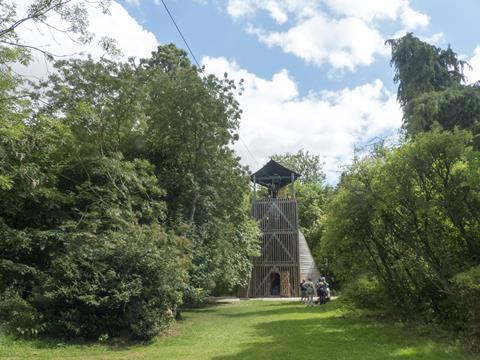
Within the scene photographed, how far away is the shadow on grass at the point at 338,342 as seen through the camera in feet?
28.6

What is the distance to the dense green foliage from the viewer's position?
10898 millimetres

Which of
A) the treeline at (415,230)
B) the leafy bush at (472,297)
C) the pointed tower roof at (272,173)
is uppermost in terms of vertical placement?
the pointed tower roof at (272,173)

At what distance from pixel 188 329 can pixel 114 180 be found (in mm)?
5213

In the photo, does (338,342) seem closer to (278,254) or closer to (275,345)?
(275,345)

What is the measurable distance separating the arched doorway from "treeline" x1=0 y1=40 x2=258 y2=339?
10706mm

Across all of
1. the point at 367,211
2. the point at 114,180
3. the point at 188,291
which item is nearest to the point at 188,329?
the point at 188,291

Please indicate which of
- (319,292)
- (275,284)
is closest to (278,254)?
(275,284)

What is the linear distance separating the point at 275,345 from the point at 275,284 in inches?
870

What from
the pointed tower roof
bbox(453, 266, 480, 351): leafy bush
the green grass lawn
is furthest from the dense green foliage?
the pointed tower roof

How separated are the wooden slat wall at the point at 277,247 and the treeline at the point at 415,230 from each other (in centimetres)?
1475

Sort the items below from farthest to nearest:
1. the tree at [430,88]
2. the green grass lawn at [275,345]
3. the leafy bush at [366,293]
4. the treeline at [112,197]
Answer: the tree at [430,88]
the leafy bush at [366,293]
the treeline at [112,197]
the green grass lawn at [275,345]

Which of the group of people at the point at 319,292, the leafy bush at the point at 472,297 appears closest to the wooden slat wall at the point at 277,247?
the group of people at the point at 319,292

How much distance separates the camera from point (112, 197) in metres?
13.2

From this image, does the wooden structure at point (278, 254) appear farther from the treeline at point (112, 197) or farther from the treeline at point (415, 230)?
the treeline at point (415, 230)
